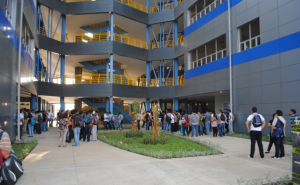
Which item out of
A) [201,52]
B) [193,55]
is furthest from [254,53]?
[193,55]

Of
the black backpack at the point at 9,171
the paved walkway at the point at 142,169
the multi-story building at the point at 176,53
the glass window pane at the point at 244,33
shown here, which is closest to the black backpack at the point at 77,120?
the paved walkway at the point at 142,169

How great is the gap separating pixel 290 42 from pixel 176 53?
15.9 m

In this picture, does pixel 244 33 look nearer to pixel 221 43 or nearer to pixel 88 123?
pixel 221 43

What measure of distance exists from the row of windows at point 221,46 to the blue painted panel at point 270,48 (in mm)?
1258

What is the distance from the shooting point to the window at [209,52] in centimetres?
2012

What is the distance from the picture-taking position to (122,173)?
611 centimetres

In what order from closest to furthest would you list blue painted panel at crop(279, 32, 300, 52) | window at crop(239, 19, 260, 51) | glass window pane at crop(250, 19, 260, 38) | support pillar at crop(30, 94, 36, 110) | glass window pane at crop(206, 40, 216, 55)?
blue painted panel at crop(279, 32, 300, 52), window at crop(239, 19, 260, 51), glass window pane at crop(250, 19, 260, 38), glass window pane at crop(206, 40, 216, 55), support pillar at crop(30, 94, 36, 110)

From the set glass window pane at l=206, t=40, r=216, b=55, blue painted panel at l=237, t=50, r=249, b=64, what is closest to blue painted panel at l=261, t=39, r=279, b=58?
blue painted panel at l=237, t=50, r=249, b=64

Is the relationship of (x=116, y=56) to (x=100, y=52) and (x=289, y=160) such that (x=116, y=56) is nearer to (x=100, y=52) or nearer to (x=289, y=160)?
(x=100, y=52)

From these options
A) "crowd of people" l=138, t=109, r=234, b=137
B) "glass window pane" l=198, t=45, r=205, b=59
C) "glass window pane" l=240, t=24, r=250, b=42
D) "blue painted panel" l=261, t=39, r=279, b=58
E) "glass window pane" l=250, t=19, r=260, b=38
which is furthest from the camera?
"glass window pane" l=198, t=45, r=205, b=59

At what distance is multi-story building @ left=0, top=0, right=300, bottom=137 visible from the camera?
1266 centimetres

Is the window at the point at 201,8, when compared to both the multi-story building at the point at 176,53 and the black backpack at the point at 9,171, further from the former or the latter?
the black backpack at the point at 9,171

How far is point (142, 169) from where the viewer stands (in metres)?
6.51

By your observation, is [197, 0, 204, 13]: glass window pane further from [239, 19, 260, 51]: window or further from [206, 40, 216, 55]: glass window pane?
[239, 19, 260, 51]: window
